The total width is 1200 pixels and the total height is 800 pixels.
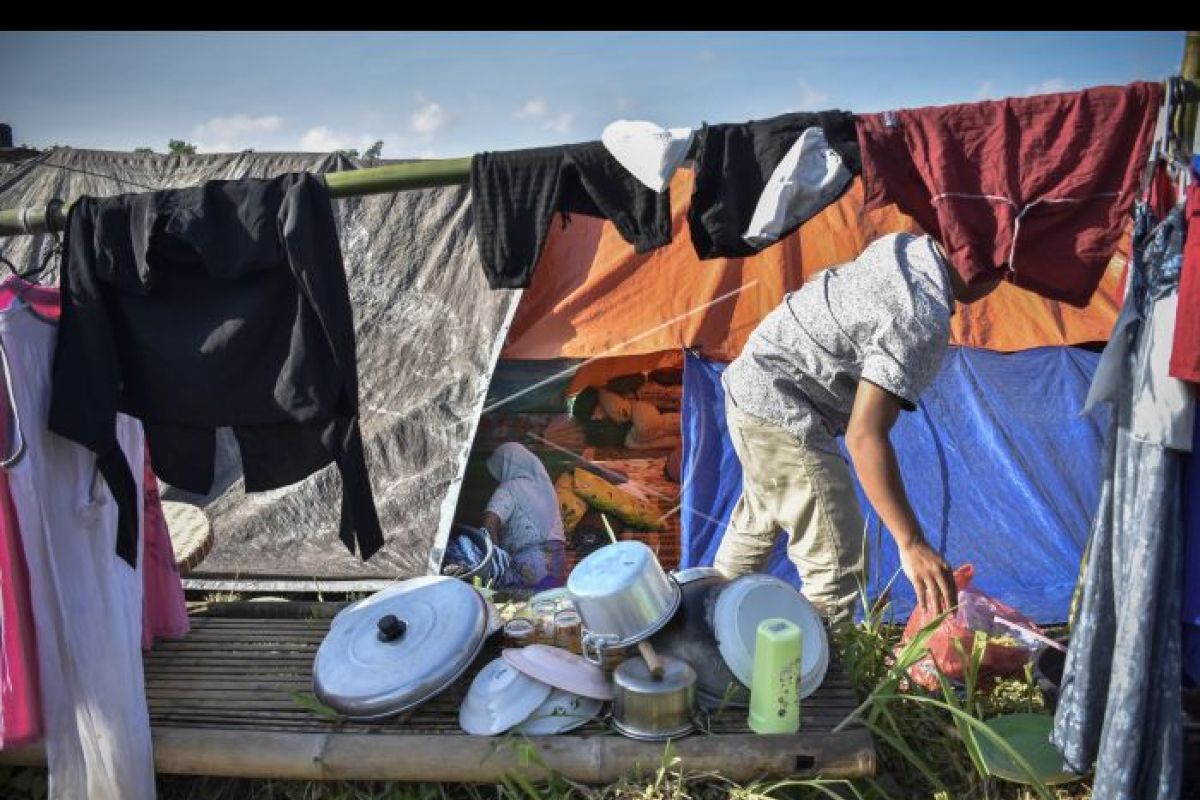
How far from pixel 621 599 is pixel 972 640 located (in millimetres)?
1301

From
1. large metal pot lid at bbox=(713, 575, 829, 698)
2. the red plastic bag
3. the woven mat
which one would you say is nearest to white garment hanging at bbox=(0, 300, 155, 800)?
the woven mat

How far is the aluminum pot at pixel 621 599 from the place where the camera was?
2.32 meters

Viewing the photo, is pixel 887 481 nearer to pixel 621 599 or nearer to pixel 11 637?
pixel 621 599

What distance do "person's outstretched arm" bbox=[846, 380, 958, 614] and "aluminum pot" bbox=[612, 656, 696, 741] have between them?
2.14 ft

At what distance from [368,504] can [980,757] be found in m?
1.70

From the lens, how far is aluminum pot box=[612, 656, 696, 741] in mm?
2184

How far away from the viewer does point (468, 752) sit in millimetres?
2205

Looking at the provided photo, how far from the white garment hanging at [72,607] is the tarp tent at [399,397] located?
2.05 meters

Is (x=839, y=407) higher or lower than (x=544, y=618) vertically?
higher

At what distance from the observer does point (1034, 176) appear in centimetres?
209

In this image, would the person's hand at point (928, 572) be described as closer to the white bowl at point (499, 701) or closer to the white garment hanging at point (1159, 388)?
the white garment hanging at point (1159, 388)

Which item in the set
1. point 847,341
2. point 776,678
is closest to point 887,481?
point 847,341

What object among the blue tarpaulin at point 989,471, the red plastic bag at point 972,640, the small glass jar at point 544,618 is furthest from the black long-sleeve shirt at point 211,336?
the blue tarpaulin at point 989,471
